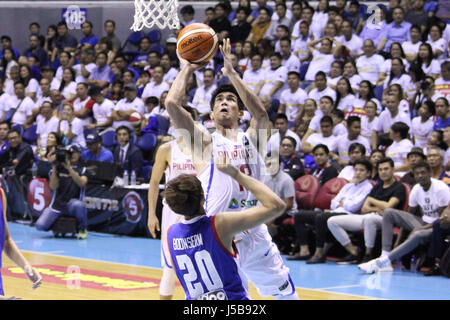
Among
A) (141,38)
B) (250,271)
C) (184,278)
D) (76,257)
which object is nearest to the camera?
(184,278)

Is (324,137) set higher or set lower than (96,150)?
higher

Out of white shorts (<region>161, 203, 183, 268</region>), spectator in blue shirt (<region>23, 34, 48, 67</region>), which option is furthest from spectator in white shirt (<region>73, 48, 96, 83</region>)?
white shorts (<region>161, 203, 183, 268</region>)

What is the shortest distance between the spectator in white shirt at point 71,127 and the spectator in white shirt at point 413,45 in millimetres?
6551

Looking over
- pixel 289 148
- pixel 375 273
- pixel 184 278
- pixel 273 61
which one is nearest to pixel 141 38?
pixel 273 61

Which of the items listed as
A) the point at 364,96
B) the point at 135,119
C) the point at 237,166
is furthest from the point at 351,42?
the point at 237,166

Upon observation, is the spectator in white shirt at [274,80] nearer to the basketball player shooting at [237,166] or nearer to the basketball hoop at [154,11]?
the basketball hoop at [154,11]

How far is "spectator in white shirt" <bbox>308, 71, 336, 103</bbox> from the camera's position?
13430mm

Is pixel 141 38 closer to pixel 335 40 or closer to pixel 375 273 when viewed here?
pixel 335 40

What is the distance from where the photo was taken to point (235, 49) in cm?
1588

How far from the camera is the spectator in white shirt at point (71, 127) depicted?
49.2 feet

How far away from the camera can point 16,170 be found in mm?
14508

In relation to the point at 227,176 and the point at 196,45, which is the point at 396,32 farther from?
the point at 227,176

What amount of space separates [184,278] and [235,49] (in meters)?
12.2

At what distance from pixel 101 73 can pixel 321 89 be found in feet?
19.5
